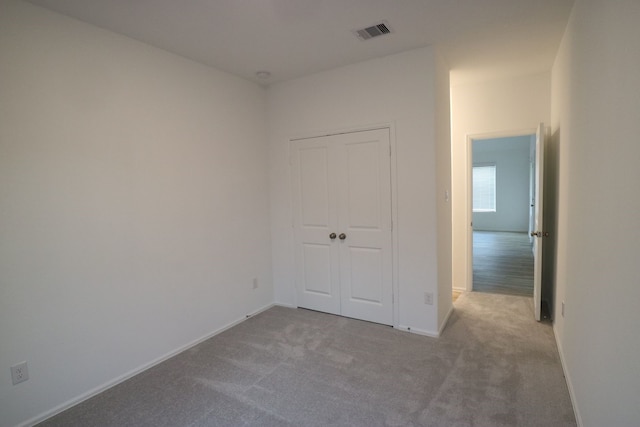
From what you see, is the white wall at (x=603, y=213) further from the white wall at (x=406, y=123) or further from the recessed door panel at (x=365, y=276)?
the recessed door panel at (x=365, y=276)

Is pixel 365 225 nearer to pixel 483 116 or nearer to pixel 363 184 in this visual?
pixel 363 184

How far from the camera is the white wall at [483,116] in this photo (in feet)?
12.7

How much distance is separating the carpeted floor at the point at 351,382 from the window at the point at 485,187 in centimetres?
777

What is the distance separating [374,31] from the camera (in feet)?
8.62

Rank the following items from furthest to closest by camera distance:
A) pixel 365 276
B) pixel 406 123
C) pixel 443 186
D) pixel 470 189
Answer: pixel 470 189 → pixel 365 276 → pixel 443 186 → pixel 406 123

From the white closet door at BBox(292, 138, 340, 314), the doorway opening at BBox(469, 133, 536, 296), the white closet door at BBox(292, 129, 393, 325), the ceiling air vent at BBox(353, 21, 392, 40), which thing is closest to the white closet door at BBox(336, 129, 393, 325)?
the white closet door at BBox(292, 129, 393, 325)

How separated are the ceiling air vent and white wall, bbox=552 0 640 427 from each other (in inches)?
49.1

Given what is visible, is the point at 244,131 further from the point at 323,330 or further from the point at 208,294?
the point at 323,330

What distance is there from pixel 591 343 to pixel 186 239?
9.84ft

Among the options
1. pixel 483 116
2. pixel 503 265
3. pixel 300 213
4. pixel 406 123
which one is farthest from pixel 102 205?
pixel 503 265

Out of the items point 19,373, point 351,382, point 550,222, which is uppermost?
point 550,222

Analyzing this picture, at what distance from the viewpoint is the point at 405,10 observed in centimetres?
232

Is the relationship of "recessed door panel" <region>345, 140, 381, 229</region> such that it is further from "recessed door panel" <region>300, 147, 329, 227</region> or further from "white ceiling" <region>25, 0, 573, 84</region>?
"white ceiling" <region>25, 0, 573, 84</region>

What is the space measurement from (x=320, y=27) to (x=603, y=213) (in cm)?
220
